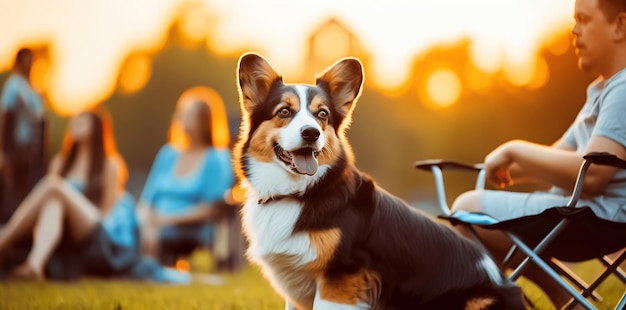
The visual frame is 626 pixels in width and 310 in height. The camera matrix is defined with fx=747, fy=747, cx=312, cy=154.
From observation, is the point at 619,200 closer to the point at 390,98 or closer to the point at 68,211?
the point at 68,211

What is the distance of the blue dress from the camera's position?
6.70 metres

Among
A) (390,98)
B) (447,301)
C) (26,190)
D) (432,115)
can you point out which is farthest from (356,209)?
(432,115)

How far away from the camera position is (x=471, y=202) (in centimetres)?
342

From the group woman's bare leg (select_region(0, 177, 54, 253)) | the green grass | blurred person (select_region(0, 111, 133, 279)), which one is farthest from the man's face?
woman's bare leg (select_region(0, 177, 54, 253))

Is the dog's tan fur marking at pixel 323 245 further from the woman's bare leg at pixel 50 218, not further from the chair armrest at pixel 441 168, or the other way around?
the woman's bare leg at pixel 50 218

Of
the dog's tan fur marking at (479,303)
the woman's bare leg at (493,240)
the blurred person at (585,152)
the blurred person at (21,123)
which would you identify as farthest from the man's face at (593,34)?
the blurred person at (21,123)

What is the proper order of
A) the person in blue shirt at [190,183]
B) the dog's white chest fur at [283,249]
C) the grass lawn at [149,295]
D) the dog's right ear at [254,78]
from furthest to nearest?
the person in blue shirt at [190,183]
the grass lawn at [149,295]
the dog's right ear at [254,78]
the dog's white chest fur at [283,249]

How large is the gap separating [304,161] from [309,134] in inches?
6.3

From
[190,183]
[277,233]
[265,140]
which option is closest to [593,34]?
[265,140]

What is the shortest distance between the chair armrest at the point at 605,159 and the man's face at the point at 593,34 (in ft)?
2.28

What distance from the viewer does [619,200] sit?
3125 mm

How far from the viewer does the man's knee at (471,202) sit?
11.2 ft

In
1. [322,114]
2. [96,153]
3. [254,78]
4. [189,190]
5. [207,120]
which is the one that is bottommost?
[189,190]

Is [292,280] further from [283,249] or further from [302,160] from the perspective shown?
[302,160]
